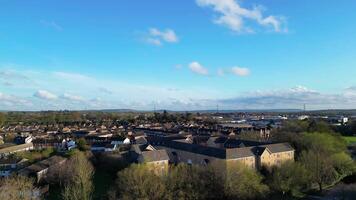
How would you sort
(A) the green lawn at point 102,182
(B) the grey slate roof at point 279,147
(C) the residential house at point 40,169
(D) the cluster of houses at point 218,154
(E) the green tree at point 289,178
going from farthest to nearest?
(B) the grey slate roof at point 279,147, (D) the cluster of houses at point 218,154, (C) the residential house at point 40,169, (A) the green lawn at point 102,182, (E) the green tree at point 289,178

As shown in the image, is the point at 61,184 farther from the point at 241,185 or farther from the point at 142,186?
the point at 241,185

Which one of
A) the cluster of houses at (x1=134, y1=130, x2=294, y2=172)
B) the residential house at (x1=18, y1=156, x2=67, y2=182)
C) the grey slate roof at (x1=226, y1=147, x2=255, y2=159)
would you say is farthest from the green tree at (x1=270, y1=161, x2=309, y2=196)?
the residential house at (x1=18, y1=156, x2=67, y2=182)

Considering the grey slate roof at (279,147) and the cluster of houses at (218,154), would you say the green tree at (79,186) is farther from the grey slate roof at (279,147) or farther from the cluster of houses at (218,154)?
the grey slate roof at (279,147)

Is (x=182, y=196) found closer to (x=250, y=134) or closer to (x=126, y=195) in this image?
(x=126, y=195)

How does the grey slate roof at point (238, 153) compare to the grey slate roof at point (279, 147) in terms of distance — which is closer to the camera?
the grey slate roof at point (238, 153)

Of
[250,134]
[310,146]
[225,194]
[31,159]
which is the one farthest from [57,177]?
[250,134]

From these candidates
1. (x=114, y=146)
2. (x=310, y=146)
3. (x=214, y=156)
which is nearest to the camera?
(x=214, y=156)

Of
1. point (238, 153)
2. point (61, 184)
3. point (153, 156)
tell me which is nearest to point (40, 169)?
point (61, 184)

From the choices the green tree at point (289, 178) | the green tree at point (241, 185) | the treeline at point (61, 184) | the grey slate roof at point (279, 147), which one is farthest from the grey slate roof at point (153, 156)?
the green tree at point (289, 178)

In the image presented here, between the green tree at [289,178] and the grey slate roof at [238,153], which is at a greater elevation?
the grey slate roof at [238,153]

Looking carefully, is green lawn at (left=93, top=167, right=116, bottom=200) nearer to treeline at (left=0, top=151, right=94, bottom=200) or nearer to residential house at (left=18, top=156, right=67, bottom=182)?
treeline at (left=0, top=151, right=94, bottom=200)
